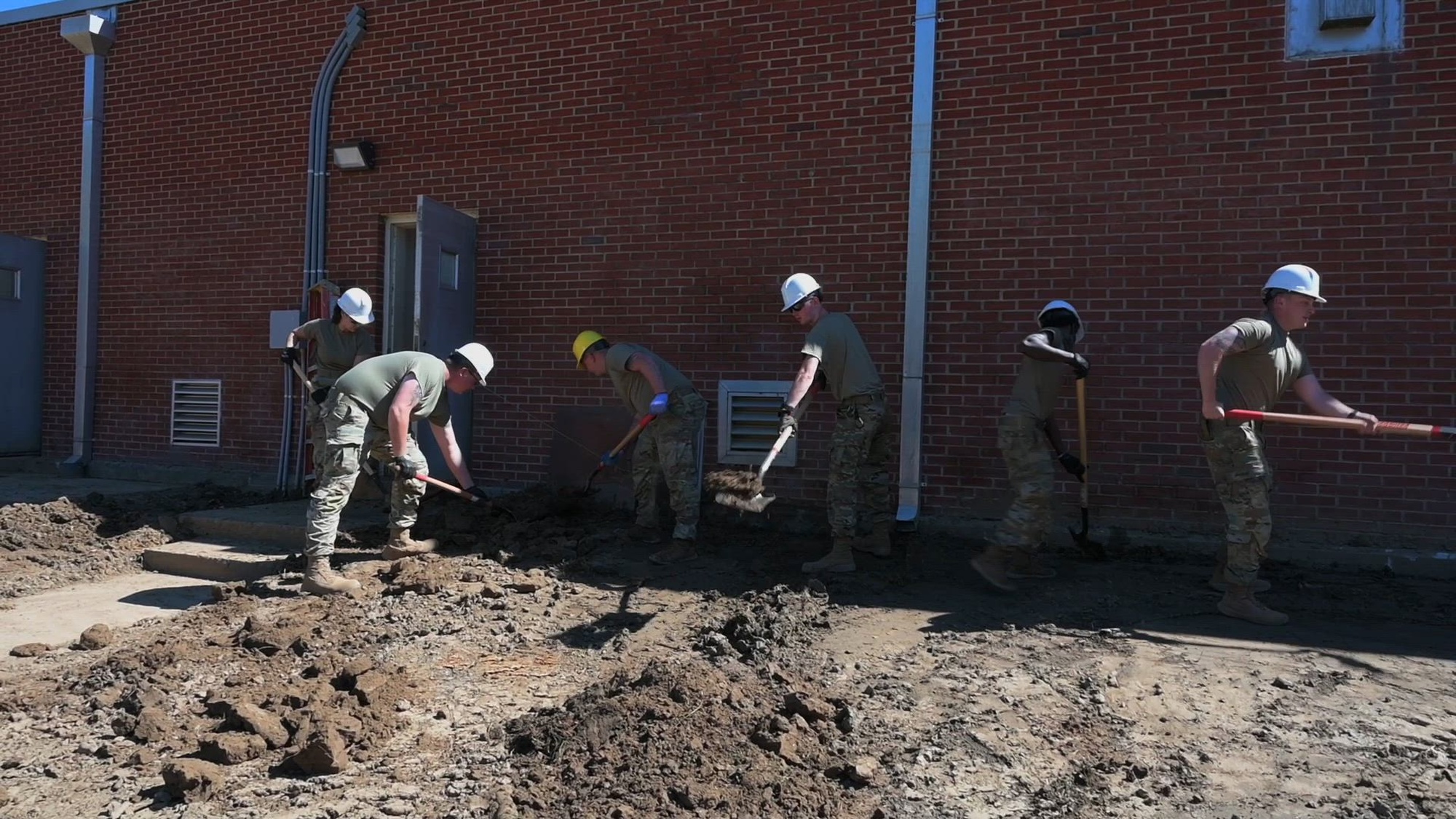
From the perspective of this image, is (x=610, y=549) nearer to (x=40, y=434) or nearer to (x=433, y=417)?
(x=433, y=417)

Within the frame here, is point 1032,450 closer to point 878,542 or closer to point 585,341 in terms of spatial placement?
point 878,542

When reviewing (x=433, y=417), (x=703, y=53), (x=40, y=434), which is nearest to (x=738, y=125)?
(x=703, y=53)

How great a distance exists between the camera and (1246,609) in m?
5.19

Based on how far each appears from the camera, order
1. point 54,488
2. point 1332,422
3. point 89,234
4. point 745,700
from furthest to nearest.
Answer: point 89,234
point 54,488
point 1332,422
point 745,700

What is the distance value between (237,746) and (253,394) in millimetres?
6430

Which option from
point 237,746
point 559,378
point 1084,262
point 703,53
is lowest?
point 237,746

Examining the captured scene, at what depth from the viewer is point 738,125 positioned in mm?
7688

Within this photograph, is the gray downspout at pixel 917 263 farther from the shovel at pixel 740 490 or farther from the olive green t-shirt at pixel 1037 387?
the olive green t-shirt at pixel 1037 387

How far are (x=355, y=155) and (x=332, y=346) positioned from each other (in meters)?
1.85

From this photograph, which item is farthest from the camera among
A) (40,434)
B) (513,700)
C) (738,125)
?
(40,434)

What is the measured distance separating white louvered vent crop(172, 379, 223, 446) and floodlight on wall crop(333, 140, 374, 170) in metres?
2.50

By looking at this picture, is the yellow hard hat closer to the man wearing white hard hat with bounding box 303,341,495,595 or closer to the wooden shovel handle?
the man wearing white hard hat with bounding box 303,341,495,595

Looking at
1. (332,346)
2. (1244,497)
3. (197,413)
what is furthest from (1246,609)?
(197,413)

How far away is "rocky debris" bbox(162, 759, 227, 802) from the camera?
3.45 metres
